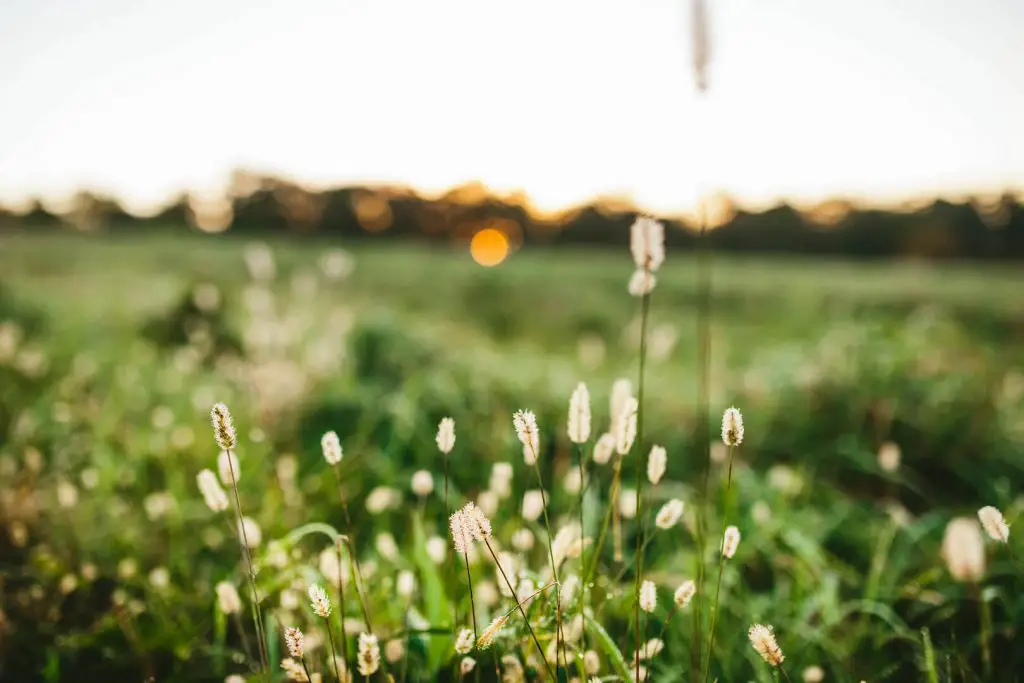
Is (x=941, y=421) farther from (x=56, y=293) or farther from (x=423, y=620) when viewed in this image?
(x=56, y=293)

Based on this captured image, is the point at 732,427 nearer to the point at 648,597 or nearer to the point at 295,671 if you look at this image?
the point at 648,597

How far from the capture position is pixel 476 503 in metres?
3.01

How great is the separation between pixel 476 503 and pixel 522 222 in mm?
31166

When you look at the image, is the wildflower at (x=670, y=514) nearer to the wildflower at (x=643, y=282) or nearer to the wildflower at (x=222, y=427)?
the wildflower at (x=643, y=282)

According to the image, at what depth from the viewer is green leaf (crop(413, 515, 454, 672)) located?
164 centimetres

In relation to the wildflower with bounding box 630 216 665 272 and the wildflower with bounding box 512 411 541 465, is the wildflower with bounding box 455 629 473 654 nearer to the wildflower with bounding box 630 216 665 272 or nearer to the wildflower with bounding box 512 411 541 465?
the wildflower with bounding box 512 411 541 465

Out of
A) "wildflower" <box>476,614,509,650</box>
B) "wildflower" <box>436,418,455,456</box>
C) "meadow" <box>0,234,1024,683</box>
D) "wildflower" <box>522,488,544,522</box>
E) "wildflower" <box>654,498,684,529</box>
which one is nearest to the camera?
"wildflower" <box>476,614,509,650</box>

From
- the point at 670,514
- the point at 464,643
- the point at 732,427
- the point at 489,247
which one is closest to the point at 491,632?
the point at 464,643

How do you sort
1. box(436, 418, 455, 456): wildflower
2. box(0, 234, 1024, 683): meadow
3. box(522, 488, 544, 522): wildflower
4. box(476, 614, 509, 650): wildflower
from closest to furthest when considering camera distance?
box(476, 614, 509, 650): wildflower < box(436, 418, 455, 456): wildflower < box(522, 488, 544, 522): wildflower < box(0, 234, 1024, 683): meadow

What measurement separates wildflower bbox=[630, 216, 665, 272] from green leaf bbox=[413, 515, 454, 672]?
1086mm

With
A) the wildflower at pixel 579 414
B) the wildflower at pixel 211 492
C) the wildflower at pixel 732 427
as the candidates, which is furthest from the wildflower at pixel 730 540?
the wildflower at pixel 211 492

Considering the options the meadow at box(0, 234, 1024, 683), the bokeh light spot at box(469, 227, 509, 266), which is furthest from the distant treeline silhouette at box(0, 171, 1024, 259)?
the meadow at box(0, 234, 1024, 683)

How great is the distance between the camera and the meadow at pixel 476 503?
1.68 metres

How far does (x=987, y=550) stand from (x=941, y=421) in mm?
1428
